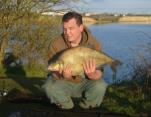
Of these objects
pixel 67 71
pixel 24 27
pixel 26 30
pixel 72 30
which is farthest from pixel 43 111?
pixel 26 30

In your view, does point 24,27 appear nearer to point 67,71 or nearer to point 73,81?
point 73,81

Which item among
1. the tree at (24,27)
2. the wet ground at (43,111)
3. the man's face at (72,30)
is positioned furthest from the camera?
the tree at (24,27)

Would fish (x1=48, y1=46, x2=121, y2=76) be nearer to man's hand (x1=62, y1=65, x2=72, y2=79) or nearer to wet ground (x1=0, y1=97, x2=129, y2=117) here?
man's hand (x1=62, y1=65, x2=72, y2=79)

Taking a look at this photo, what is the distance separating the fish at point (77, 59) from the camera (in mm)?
6121

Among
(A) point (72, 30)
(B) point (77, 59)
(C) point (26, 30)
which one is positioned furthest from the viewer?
(C) point (26, 30)

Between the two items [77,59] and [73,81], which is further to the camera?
[73,81]

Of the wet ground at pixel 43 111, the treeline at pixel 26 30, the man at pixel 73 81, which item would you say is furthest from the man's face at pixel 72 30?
the treeline at pixel 26 30

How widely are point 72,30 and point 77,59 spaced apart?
1.41ft

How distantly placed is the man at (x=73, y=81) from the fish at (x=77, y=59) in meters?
0.13

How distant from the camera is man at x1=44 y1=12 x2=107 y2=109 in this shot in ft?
21.0

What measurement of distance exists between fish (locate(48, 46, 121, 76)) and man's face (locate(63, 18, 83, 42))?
276 millimetres

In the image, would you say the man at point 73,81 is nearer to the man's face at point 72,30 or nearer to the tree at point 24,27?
the man's face at point 72,30

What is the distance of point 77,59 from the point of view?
616 cm

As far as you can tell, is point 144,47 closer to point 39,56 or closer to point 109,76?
point 109,76
